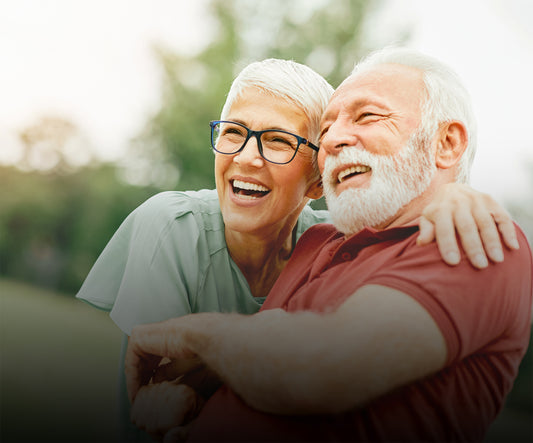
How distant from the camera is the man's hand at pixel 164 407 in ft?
3.37

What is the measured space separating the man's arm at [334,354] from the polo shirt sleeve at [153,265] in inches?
15.6

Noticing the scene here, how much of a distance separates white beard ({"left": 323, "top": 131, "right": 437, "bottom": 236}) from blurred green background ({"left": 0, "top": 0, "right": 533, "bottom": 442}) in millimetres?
1108

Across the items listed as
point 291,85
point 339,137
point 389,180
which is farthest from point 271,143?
point 389,180

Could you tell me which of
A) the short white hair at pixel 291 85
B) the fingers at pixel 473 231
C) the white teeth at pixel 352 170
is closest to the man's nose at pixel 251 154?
the short white hair at pixel 291 85

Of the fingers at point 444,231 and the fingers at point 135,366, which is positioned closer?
the fingers at point 444,231

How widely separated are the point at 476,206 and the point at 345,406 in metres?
0.43

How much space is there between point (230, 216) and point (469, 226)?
660 millimetres

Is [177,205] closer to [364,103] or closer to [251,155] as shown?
[251,155]

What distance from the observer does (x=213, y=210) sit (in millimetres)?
1438

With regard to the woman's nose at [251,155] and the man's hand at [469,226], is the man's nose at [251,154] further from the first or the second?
the man's hand at [469,226]

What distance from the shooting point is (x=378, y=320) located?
0.73m

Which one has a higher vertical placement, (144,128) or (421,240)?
(144,128)

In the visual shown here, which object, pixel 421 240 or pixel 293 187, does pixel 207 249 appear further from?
pixel 421 240

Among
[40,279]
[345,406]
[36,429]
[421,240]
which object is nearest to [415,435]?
[345,406]
